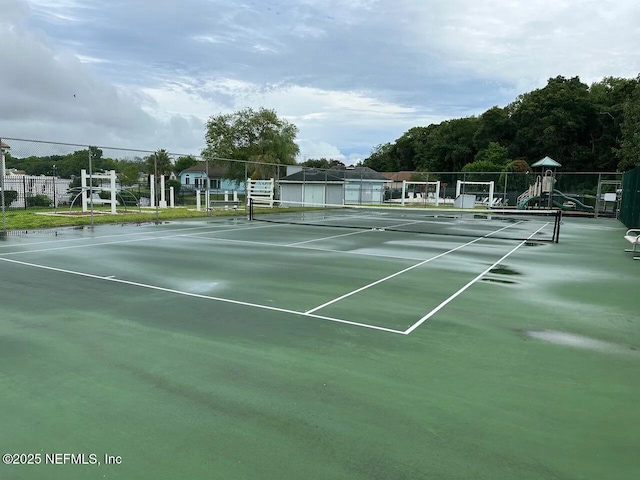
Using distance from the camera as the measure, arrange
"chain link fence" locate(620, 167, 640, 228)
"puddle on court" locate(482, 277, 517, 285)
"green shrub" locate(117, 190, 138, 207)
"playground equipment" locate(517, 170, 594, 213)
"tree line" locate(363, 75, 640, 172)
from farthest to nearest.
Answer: "tree line" locate(363, 75, 640, 172) < "playground equipment" locate(517, 170, 594, 213) < "green shrub" locate(117, 190, 138, 207) < "chain link fence" locate(620, 167, 640, 228) < "puddle on court" locate(482, 277, 517, 285)

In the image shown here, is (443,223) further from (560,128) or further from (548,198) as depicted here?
(560,128)

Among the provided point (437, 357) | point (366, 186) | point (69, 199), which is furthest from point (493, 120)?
point (437, 357)

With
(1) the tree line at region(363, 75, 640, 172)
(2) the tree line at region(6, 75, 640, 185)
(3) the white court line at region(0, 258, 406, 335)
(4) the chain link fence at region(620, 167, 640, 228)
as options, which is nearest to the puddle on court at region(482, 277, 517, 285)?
(3) the white court line at region(0, 258, 406, 335)

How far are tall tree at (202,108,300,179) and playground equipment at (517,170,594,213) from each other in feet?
76.1

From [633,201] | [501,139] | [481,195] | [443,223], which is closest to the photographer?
[633,201]

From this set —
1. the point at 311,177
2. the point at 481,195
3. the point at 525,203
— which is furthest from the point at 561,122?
the point at 311,177

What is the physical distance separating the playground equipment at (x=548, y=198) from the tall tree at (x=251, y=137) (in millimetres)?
23186

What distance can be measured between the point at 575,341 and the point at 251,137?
43337 millimetres

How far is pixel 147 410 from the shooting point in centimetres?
318

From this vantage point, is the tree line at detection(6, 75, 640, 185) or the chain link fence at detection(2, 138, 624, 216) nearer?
the chain link fence at detection(2, 138, 624, 216)

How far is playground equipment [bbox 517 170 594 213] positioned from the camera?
30.2 m

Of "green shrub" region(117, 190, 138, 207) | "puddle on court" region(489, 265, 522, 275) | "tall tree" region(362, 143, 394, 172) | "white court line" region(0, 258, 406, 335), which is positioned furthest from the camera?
"tall tree" region(362, 143, 394, 172)

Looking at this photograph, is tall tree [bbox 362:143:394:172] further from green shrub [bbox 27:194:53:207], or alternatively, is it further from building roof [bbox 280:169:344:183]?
green shrub [bbox 27:194:53:207]

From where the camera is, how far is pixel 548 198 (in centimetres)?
3119
